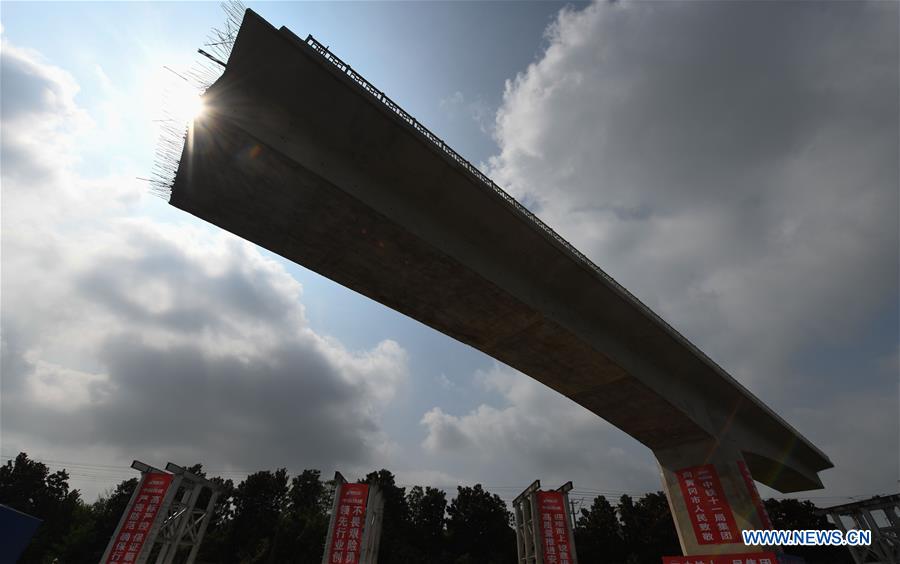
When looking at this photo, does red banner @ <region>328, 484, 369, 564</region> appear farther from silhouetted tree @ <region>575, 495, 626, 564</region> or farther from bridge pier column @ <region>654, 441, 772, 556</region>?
silhouetted tree @ <region>575, 495, 626, 564</region>

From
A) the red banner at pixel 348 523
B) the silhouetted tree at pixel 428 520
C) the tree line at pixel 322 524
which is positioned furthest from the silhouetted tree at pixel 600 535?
the red banner at pixel 348 523

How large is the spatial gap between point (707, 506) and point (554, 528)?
574 cm

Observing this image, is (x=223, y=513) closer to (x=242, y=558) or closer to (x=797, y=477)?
(x=242, y=558)

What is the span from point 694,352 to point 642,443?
196 inches

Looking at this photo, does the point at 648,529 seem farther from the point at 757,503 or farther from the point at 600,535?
the point at 757,503

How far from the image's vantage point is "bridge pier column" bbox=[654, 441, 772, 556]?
41.5 ft

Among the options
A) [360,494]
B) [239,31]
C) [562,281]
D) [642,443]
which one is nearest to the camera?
[239,31]

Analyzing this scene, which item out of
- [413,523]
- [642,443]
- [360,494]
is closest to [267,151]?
→ [360,494]

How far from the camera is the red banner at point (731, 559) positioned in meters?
9.95

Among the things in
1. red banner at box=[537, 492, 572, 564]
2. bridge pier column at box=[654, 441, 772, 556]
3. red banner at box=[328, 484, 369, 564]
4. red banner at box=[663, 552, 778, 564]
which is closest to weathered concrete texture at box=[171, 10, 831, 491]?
bridge pier column at box=[654, 441, 772, 556]

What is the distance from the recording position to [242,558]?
35656 millimetres

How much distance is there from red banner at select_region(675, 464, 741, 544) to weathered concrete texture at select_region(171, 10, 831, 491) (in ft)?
7.19

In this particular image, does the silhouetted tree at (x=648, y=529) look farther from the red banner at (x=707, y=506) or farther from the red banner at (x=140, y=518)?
the red banner at (x=140, y=518)

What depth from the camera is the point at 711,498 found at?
44.6ft
